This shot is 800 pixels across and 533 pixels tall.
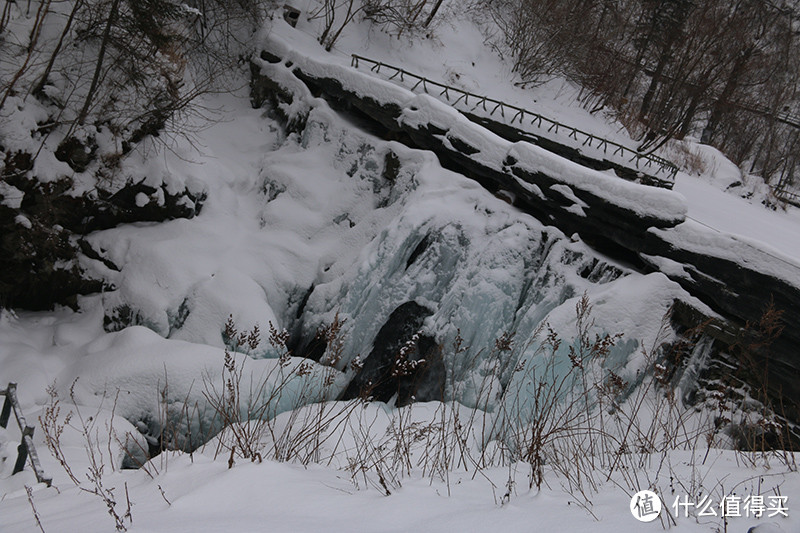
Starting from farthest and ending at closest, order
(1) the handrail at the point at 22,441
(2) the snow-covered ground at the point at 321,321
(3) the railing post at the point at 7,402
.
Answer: (3) the railing post at the point at 7,402 → (1) the handrail at the point at 22,441 → (2) the snow-covered ground at the point at 321,321

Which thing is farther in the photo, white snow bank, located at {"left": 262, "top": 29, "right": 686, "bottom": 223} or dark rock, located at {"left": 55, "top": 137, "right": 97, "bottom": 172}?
dark rock, located at {"left": 55, "top": 137, "right": 97, "bottom": 172}

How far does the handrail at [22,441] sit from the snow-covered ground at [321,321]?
0.54 ft

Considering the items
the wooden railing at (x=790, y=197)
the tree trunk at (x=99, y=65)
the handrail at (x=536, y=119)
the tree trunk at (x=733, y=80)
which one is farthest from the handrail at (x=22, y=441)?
the tree trunk at (x=733, y=80)

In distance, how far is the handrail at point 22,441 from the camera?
3371 millimetres

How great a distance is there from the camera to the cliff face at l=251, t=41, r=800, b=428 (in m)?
4.80

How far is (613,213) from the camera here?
6215mm

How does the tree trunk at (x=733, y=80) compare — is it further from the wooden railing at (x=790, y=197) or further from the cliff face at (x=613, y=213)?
the cliff face at (x=613, y=213)

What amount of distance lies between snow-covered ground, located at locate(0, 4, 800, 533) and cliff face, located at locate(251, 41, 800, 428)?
25cm

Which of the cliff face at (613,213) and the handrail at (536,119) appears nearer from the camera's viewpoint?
the cliff face at (613,213)

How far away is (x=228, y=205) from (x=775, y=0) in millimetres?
25413

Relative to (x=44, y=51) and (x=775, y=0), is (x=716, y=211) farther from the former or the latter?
(x=775, y=0)

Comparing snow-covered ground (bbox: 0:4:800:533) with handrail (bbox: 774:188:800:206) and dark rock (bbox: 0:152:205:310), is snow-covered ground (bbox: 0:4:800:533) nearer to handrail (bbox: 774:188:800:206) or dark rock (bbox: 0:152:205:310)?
dark rock (bbox: 0:152:205:310)

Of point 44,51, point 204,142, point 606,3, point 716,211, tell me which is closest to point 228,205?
point 204,142

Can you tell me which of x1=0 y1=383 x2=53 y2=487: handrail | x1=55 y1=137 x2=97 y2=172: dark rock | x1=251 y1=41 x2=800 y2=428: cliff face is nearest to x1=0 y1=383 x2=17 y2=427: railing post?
x1=0 y1=383 x2=53 y2=487: handrail
